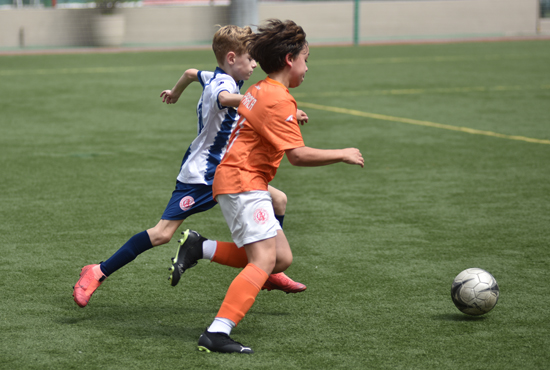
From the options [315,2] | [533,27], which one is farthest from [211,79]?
[533,27]

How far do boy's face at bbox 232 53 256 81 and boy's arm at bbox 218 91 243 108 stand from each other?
267mm

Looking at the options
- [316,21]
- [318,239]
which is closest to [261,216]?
[318,239]

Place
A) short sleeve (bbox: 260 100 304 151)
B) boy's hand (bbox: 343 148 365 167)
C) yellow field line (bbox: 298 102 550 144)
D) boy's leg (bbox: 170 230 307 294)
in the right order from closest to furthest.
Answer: boy's hand (bbox: 343 148 365 167), short sleeve (bbox: 260 100 304 151), boy's leg (bbox: 170 230 307 294), yellow field line (bbox: 298 102 550 144)

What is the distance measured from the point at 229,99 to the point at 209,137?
37 centimetres

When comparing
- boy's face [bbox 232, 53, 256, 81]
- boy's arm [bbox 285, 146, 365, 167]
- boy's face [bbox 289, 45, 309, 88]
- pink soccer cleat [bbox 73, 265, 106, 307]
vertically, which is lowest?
pink soccer cleat [bbox 73, 265, 106, 307]

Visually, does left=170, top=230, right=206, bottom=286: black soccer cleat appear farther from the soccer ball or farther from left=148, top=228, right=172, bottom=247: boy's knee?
the soccer ball

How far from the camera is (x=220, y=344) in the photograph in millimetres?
3410

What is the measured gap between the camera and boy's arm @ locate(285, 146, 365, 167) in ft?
10.8

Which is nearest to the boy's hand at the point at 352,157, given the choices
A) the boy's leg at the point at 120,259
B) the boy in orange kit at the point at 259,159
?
the boy in orange kit at the point at 259,159

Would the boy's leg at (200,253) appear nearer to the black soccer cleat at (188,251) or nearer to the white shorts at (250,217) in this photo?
the black soccer cleat at (188,251)

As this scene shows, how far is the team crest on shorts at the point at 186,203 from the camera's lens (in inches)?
163

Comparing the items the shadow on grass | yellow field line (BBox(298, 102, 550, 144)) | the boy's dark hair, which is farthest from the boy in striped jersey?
yellow field line (BBox(298, 102, 550, 144))

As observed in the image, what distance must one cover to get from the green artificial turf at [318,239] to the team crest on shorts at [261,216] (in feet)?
2.01

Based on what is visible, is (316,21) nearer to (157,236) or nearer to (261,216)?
(157,236)
